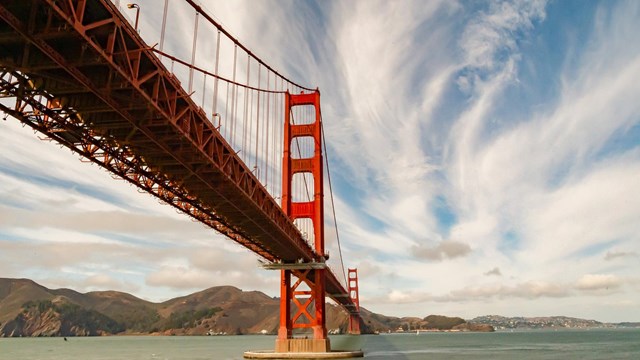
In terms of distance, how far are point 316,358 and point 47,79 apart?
2921 centimetres

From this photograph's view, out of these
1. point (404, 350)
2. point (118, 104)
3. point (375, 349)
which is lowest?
point (404, 350)

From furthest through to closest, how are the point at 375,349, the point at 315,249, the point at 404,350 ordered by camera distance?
the point at 404,350, the point at 375,349, the point at 315,249

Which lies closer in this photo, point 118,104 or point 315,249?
point 118,104

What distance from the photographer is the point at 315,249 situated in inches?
1790

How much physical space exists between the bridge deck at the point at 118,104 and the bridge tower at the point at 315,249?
1450 cm

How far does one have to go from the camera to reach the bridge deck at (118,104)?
1241 cm

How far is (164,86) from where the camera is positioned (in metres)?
17.2

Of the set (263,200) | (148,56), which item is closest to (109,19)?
(148,56)

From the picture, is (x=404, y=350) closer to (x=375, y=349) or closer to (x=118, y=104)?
(x=375, y=349)

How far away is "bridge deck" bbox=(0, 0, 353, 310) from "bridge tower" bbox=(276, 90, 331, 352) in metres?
14.5

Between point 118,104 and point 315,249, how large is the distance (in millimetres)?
30399

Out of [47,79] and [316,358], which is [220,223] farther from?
[47,79]

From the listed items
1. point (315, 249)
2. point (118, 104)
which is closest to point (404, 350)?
point (315, 249)

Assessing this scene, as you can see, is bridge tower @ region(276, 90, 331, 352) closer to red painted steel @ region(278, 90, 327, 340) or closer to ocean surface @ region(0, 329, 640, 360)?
red painted steel @ region(278, 90, 327, 340)
